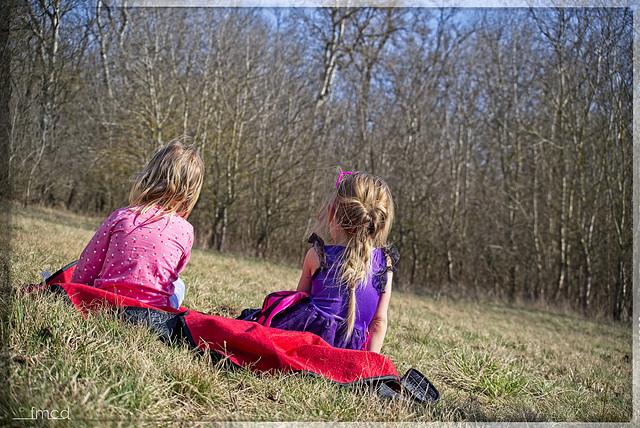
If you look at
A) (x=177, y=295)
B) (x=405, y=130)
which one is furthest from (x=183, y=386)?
(x=405, y=130)

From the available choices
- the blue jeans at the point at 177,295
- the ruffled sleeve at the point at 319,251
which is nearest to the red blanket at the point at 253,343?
the ruffled sleeve at the point at 319,251

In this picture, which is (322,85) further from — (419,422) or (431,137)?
(419,422)

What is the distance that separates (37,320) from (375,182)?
6.26 ft

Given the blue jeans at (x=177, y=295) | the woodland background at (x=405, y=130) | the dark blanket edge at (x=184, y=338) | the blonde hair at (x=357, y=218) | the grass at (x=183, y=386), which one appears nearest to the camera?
the grass at (x=183, y=386)

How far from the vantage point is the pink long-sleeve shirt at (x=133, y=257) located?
2525mm

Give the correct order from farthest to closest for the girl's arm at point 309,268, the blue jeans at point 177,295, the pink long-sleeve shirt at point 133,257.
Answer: the blue jeans at point 177,295 → the girl's arm at point 309,268 → the pink long-sleeve shirt at point 133,257

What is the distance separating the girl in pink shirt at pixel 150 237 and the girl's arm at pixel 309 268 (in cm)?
73

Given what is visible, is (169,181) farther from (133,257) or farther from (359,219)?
(359,219)

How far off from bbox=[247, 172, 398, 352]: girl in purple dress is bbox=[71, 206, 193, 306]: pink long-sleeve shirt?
70cm

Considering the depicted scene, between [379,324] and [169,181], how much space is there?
1.53 m

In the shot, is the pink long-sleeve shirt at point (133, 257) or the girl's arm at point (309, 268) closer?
the pink long-sleeve shirt at point (133, 257)

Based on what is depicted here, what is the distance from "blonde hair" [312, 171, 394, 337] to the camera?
2631mm

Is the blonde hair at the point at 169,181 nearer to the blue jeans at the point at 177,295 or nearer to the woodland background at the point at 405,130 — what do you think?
the blue jeans at the point at 177,295

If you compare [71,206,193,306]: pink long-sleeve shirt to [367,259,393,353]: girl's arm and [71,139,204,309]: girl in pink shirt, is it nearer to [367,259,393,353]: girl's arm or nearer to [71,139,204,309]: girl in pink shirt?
[71,139,204,309]: girl in pink shirt
